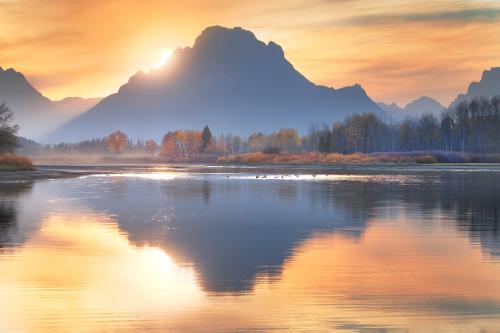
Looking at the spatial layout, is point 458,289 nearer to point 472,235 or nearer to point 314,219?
point 472,235

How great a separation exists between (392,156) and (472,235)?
431 feet

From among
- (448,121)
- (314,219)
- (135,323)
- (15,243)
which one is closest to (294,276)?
(135,323)

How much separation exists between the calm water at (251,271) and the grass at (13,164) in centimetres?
5588

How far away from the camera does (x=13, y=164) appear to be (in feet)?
292

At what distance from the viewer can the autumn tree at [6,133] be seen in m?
86.6

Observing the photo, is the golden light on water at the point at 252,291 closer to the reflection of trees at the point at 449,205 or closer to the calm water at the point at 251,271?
the calm water at the point at 251,271

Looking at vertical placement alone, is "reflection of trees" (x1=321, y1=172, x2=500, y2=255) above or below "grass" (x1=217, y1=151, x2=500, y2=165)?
below

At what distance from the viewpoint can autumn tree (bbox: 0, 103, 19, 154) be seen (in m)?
86.6

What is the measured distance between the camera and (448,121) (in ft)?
586

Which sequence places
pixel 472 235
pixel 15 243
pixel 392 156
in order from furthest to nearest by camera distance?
1. pixel 392 156
2. pixel 472 235
3. pixel 15 243

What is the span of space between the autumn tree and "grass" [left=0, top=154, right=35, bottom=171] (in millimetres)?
1135

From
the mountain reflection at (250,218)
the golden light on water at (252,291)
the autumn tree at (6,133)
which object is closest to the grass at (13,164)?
the autumn tree at (6,133)

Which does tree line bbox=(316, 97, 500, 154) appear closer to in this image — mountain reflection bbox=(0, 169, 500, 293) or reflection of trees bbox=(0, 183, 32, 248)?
mountain reflection bbox=(0, 169, 500, 293)

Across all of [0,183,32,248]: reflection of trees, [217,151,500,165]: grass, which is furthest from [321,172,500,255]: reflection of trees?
[217,151,500,165]: grass
